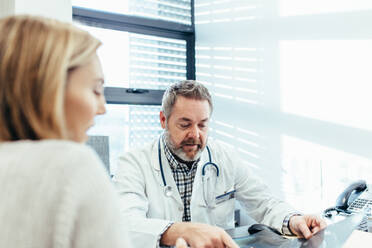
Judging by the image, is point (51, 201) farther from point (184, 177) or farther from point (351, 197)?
point (351, 197)

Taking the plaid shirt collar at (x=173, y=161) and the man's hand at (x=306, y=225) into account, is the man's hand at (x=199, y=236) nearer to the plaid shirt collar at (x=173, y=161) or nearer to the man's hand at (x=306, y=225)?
the man's hand at (x=306, y=225)

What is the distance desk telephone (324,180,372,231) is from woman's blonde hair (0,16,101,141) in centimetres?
122

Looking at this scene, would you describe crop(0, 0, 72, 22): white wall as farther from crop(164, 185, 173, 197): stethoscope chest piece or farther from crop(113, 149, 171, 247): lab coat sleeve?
crop(164, 185, 173, 197): stethoscope chest piece

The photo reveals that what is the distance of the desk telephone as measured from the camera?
51.8 inches

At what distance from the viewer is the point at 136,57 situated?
264 centimetres

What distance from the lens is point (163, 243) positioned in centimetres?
100

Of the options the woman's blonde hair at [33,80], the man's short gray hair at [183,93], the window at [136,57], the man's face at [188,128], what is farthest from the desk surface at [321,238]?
the window at [136,57]

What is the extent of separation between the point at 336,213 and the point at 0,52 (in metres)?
1.32

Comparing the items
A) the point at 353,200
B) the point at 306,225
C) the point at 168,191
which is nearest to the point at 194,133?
the point at 168,191

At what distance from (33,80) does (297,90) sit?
6.26 ft

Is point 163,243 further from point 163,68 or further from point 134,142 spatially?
point 163,68

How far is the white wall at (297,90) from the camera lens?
1816mm

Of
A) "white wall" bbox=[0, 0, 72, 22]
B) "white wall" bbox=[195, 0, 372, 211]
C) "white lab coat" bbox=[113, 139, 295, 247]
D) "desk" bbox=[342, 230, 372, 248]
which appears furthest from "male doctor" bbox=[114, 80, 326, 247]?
"white wall" bbox=[0, 0, 72, 22]

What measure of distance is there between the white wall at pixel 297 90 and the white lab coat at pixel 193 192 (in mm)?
397
